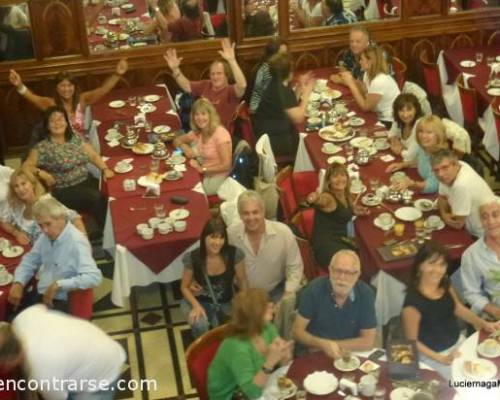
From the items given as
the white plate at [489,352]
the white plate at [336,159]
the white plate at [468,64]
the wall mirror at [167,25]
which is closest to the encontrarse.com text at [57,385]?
the white plate at [489,352]

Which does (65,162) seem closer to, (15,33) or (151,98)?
(151,98)

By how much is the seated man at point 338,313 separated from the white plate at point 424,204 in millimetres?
1395

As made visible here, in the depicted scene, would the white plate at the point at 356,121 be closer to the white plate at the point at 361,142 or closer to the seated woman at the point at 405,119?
the white plate at the point at 361,142

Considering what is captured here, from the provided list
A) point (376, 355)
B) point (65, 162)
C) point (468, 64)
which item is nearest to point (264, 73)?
point (65, 162)

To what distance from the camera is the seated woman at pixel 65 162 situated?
7.75 metres

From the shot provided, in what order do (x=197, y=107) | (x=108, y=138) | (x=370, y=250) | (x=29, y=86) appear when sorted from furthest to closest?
(x=29, y=86) → (x=108, y=138) → (x=197, y=107) → (x=370, y=250)

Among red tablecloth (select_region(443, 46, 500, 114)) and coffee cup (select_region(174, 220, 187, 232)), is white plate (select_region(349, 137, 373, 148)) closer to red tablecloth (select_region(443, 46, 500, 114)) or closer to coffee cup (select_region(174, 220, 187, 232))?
red tablecloth (select_region(443, 46, 500, 114))

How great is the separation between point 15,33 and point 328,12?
3.15m

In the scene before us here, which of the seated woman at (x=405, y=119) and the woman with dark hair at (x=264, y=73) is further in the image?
the woman with dark hair at (x=264, y=73)

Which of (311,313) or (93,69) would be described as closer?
(311,313)

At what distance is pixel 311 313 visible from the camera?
573 cm

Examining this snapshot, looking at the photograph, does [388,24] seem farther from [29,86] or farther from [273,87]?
[29,86]

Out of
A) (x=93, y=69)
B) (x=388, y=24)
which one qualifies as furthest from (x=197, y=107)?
(x=388, y=24)

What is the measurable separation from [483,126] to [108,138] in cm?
333
